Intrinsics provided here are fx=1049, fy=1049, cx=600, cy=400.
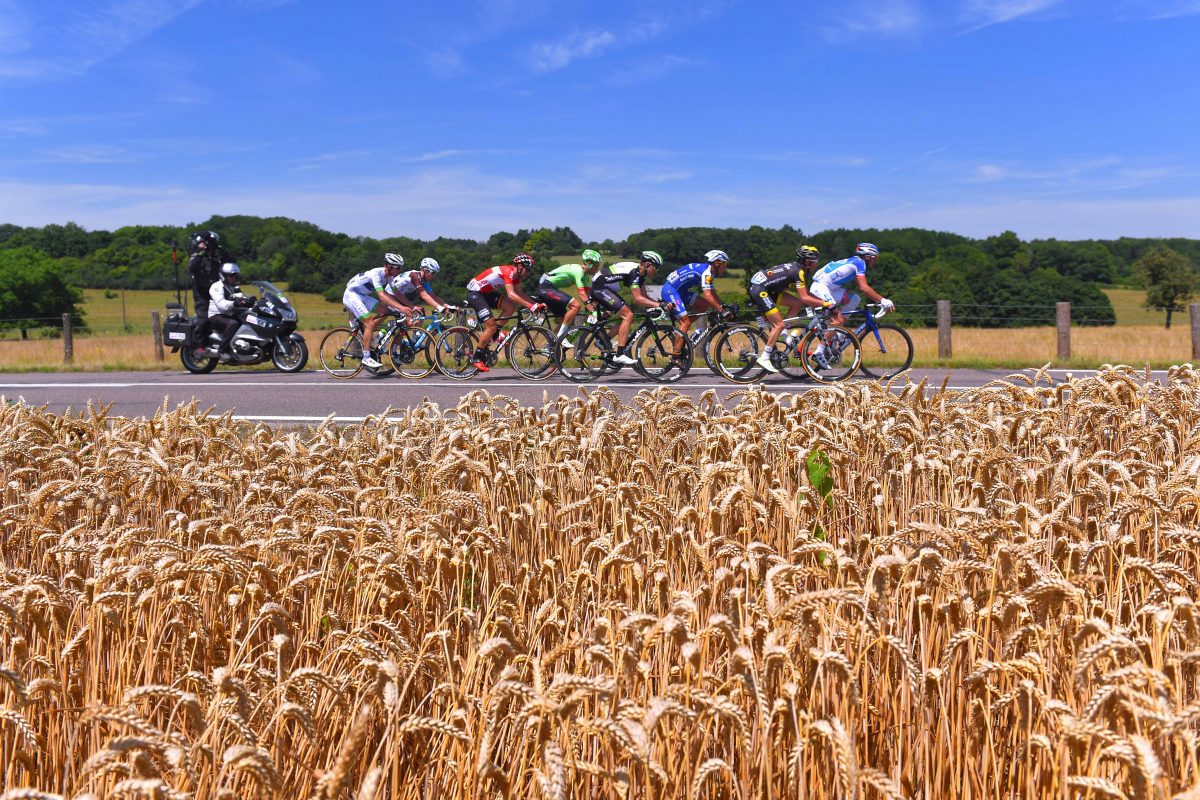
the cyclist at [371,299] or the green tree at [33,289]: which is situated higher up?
the green tree at [33,289]

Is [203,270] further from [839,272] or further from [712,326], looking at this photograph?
[839,272]

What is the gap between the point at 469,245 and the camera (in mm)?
27609

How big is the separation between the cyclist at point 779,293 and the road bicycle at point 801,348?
6.1 inches

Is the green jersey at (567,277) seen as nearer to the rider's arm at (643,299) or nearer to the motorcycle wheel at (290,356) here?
the rider's arm at (643,299)

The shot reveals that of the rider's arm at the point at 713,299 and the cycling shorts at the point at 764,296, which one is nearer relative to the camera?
the cycling shorts at the point at 764,296

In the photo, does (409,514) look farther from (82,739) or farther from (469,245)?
(469,245)

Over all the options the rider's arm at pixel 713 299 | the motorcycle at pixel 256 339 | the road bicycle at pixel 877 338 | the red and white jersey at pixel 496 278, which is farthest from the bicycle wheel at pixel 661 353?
the motorcycle at pixel 256 339

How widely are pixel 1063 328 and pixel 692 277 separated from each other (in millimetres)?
7555

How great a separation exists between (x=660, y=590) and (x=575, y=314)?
1175 centimetres

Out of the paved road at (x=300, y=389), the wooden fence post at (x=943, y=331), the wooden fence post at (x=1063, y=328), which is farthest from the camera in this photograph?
the wooden fence post at (x=943, y=331)

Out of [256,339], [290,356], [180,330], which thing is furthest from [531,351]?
[180,330]

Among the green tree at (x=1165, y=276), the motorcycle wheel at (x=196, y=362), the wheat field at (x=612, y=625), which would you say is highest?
the green tree at (x=1165, y=276)

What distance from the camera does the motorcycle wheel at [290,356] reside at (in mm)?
17078

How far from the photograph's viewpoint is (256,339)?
1681 centimetres
